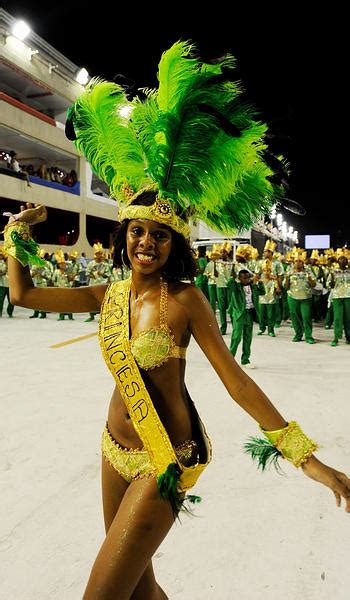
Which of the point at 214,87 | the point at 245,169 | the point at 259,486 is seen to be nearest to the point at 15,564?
the point at 259,486

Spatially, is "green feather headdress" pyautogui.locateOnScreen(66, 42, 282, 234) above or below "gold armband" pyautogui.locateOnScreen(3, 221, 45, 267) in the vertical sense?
above

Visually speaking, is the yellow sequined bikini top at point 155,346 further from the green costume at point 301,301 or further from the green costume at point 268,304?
the green costume at point 268,304

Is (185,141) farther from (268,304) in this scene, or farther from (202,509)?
(268,304)

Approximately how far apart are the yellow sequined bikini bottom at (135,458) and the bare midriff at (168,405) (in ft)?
0.08

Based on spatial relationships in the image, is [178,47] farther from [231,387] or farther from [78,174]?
[78,174]

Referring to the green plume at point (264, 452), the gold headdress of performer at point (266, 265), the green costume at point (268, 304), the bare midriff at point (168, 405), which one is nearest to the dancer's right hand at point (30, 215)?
the bare midriff at point (168, 405)

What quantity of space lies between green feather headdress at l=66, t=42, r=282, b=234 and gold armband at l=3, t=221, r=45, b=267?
1.39 feet

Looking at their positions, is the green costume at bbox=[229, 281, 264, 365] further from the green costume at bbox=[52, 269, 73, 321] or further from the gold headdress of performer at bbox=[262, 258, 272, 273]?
the green costume at bbox=[52, 269, 73, 321]

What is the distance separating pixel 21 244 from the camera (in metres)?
1.86

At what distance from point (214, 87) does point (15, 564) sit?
2.44m

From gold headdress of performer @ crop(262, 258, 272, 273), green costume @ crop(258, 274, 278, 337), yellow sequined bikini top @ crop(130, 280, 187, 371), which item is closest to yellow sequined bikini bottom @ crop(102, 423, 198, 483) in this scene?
yellow sequined bikini top @ crop(130, 280, 187, 371)

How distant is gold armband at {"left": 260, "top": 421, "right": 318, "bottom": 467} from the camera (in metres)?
1.44

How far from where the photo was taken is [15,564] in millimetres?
2287

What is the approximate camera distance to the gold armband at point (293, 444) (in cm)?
144
